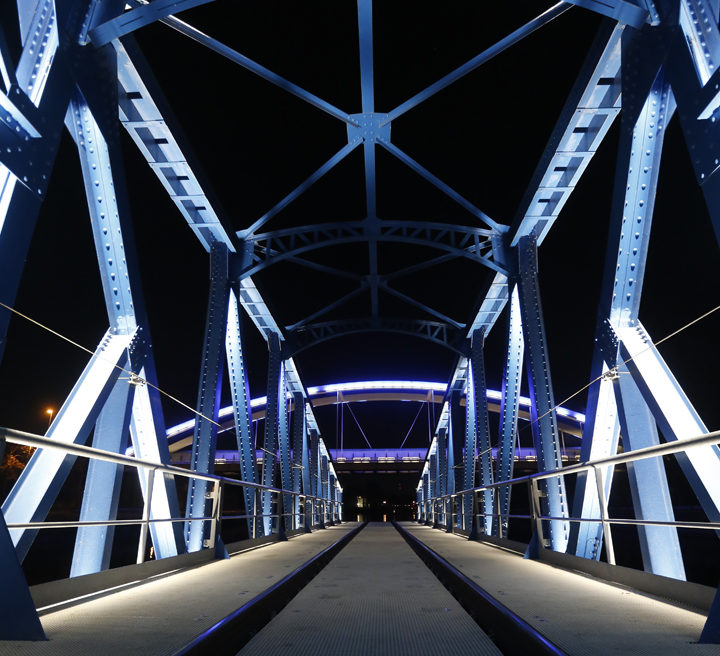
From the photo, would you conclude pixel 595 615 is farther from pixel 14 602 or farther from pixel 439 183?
pixel 439 183

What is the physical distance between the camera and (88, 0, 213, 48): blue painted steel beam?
4.54 meters

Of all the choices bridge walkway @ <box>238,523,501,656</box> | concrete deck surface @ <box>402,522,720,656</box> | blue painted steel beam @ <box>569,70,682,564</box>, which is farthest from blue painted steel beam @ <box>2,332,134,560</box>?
blue painted steel beam @ <box>569,70,682,564</box>

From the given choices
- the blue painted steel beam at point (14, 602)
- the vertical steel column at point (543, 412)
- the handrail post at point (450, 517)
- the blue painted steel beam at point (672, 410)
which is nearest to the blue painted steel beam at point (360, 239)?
the vertical steel column at point (543, 412)

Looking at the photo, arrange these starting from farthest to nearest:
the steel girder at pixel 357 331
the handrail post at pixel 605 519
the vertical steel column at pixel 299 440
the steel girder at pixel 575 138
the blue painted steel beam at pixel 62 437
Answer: the vertical steel column at pixel 299 440 → the steel girder at pixel 357 331 → the steel girder at pixel 575 138 → the handrail post at pixel 605 519 → the blue painted steel beam at pixel 62 437

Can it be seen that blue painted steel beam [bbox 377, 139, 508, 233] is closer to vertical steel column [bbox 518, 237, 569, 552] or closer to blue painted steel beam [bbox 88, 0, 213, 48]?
vertical steel column [bbox 518, 237, 569, 552]

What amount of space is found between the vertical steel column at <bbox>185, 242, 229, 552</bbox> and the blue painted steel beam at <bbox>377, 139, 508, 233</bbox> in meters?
3.78

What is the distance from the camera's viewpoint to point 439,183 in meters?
8.41

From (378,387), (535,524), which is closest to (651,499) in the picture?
(535,524)

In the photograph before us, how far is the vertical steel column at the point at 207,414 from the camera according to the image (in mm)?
7316

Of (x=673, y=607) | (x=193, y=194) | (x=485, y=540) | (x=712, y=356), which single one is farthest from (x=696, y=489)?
(x=712, y=356)

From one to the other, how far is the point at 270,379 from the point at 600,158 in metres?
9.50

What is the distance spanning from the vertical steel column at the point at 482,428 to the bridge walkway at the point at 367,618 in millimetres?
8056

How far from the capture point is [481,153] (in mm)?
8656

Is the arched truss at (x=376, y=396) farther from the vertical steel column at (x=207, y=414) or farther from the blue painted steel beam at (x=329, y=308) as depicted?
the vertical steel column at (x=207, y=414)
